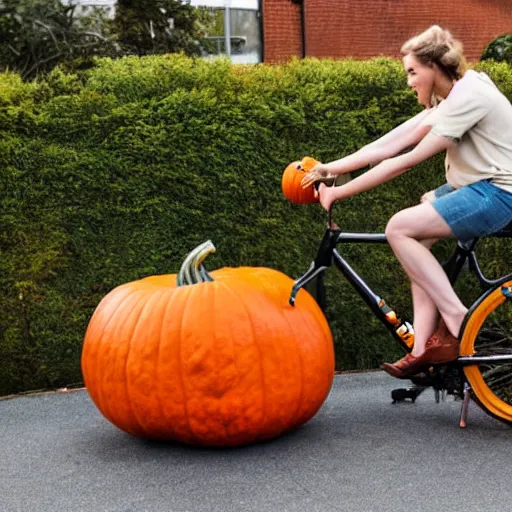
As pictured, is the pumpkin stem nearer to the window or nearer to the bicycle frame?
the bicycle frame

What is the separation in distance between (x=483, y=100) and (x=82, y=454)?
229cm

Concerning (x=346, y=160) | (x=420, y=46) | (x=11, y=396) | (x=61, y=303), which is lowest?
(x=11, y=396)

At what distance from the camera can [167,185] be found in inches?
209

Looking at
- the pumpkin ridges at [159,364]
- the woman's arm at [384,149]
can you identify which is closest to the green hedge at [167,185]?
the woman's arm at [384,149]

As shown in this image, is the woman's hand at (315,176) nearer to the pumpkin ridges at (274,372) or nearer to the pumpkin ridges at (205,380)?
the pumpkin ridges at (274,372)

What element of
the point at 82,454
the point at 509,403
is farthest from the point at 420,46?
the point at 82,454

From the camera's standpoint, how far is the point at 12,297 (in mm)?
5152

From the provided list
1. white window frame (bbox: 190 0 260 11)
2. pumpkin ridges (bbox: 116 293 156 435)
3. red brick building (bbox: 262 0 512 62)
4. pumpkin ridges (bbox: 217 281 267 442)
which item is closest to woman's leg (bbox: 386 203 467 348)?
pumpkin ridges (bbox: 217 281 267 442)

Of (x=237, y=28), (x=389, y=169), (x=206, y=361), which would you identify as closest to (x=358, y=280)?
(x=389, y=169)

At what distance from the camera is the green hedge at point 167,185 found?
516 centimetres

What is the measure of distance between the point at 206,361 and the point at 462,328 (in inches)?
43.3

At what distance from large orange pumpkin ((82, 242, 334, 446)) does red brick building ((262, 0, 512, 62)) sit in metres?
13.1

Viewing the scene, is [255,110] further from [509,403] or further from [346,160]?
[509,403]

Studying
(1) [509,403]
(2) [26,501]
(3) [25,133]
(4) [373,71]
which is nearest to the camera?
(2) [26,501]
